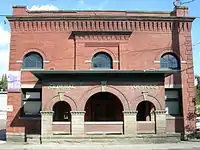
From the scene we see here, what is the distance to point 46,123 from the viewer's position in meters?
21.2

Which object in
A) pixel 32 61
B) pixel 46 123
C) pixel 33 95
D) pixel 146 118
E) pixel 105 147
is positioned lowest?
pixel 105 147

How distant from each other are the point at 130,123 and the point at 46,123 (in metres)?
5.68

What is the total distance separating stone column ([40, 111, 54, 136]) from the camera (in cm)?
2100

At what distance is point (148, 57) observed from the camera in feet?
81.7

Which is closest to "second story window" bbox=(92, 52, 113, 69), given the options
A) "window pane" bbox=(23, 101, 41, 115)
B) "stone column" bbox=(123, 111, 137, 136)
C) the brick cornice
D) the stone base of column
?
the brick cornice

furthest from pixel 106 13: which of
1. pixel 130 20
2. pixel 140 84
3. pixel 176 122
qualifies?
pixel 176 122

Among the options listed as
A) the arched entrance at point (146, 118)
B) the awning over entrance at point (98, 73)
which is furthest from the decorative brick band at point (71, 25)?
the arched entrance at point (146, 118)

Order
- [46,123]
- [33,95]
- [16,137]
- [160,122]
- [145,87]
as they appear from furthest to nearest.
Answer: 1. [33,95]
2. [16,137]
3. [145,87]
4. [160,122]
5. [46,123]

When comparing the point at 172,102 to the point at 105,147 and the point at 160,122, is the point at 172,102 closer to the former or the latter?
the point at 160,122

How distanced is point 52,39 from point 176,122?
1158 centimetres

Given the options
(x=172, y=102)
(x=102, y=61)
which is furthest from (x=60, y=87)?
(x=172, y=102)

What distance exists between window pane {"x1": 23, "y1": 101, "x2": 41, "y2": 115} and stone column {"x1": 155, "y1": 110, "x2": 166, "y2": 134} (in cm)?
914

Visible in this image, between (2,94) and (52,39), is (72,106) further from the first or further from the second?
(2,94)

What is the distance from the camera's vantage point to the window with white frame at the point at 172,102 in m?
24.6
